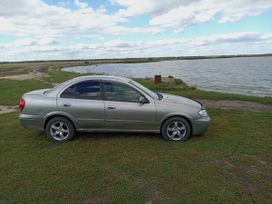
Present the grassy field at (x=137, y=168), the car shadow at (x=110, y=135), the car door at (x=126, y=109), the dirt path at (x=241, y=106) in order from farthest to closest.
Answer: the dirt path at (x=241, y=106), the car shadow at (x=110, y=135), the car door at (x=126, y=109), the grassy field at (x=137, y=168)

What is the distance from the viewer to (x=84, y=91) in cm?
689

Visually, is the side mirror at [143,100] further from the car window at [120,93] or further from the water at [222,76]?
the water at [222,76]

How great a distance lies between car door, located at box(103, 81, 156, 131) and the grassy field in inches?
14.8

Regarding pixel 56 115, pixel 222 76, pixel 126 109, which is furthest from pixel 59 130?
pixel 222 76

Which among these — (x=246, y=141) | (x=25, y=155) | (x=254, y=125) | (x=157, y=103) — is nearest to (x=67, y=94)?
(x=25, y=155)

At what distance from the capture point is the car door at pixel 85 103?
6758 millimetres

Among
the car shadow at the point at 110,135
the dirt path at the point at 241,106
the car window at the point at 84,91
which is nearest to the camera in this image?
the car window at the point at 84,91

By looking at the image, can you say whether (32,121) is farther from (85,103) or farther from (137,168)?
(137,168)

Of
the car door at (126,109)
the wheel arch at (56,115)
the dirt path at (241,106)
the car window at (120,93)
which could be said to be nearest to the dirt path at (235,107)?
the dirt path at (241,106)

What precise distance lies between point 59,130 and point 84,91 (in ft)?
3.48

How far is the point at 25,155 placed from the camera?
6.16 metres

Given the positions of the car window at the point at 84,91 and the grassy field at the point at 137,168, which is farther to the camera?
the car window at the point at 84,91

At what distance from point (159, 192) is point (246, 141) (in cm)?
327

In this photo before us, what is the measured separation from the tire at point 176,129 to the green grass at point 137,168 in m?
0.22
